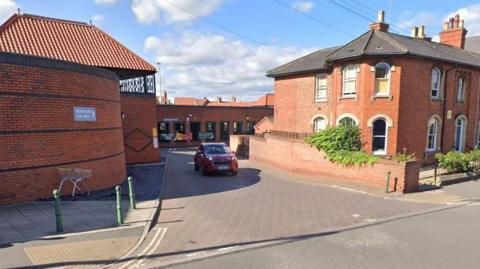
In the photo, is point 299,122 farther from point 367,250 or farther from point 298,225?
point 367,250

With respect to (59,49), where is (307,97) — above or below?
below

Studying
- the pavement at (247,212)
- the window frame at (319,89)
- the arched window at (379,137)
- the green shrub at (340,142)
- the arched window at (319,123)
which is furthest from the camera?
the arched window at (319,123)

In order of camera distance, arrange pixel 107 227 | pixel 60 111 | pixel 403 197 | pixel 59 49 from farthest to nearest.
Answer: pixel 59 49, pixel 403 197, pixel 60 111, pixel 107 227

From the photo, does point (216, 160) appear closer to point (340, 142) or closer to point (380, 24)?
point (340, 142)

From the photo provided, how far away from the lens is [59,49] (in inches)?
623

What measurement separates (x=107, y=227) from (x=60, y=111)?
4.25 metres

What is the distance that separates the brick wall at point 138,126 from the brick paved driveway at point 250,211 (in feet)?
18.9

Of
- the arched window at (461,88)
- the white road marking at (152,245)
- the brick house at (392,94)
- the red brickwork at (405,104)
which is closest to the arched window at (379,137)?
the brick house at (392,94)

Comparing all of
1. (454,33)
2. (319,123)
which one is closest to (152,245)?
(319,123)

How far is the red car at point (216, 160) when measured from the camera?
49.6 feet

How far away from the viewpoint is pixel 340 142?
1440 cm

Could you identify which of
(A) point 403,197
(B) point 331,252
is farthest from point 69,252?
(A) point 403,197

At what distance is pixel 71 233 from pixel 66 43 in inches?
535

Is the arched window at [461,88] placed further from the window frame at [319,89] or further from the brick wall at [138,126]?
the brick wall at [138,126]
